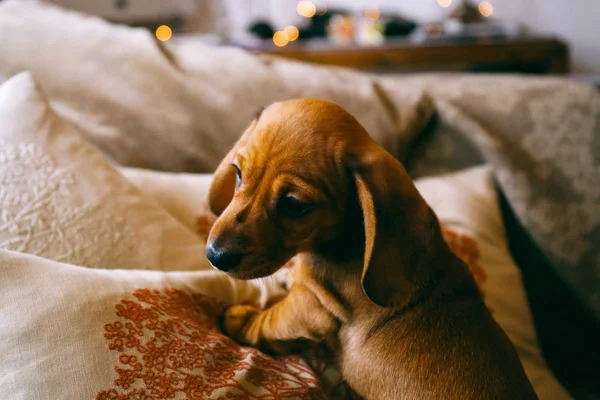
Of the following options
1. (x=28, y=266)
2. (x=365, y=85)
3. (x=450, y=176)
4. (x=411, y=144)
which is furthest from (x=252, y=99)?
(x=28, y=266)

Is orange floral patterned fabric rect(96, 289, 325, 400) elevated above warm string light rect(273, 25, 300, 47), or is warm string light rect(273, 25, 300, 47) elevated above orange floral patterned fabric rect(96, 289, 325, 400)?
warm string light rect(273, 25, 300, 47)

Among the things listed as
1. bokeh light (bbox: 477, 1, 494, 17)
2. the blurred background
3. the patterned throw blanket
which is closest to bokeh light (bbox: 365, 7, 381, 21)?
the blurred background

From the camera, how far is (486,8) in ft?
10.7

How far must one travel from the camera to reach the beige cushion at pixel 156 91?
1.36 metres

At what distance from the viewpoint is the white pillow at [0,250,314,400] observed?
2.18ft

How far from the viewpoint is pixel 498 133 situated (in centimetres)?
144

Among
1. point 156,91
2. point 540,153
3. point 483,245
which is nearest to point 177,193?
point 156,91

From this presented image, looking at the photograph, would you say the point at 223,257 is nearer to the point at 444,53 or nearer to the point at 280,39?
the point at 444,53

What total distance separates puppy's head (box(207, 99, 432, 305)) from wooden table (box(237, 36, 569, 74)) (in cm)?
178

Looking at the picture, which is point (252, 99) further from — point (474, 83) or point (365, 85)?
point (474, 83)

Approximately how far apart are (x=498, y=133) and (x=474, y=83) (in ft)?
0.70

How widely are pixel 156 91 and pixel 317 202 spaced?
0.78 meters

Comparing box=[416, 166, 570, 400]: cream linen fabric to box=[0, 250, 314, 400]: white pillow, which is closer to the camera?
box=[0, 250, 314, 400]: white pillow

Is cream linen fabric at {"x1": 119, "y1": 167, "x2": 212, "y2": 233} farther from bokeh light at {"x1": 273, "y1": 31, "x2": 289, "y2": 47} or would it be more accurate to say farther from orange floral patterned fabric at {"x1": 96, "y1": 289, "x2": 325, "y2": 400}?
bokeh light at {"x1": 273, "y1": 31, "x2": 289, "y2": 47}
